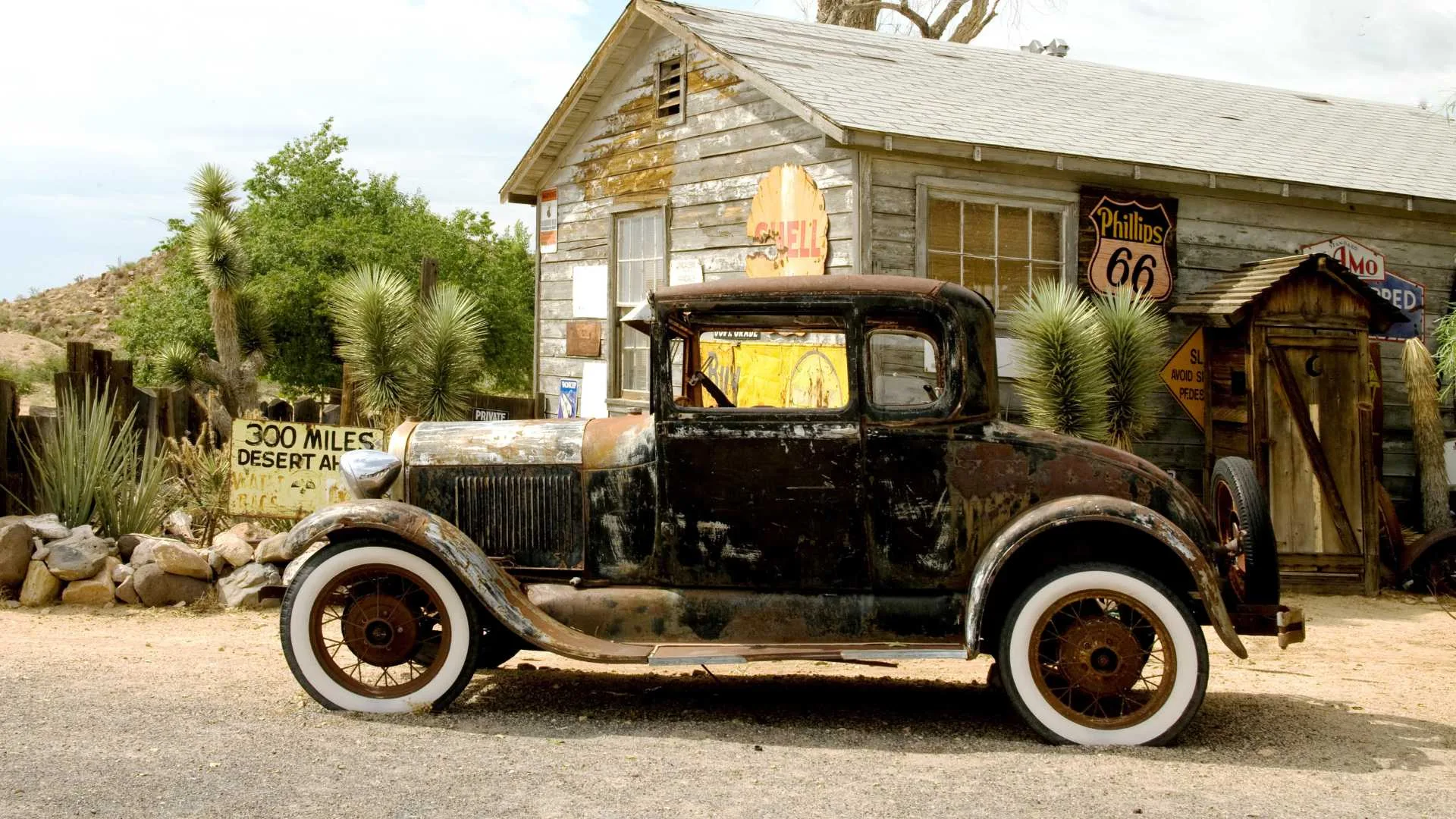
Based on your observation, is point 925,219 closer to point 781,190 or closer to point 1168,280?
point 781,190

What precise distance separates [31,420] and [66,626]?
90.3 inches

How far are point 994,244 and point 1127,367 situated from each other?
4.84ft

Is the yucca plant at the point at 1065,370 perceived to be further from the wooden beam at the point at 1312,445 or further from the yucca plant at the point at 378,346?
the yucca plant at the point at 378,346

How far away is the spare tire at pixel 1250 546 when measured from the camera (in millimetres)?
5148

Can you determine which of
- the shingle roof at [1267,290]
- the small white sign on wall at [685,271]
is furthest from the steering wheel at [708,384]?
the shingle roof at [1267,290]

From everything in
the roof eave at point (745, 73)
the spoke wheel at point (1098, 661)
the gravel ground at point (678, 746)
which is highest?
the roof eave at point (745, 73)

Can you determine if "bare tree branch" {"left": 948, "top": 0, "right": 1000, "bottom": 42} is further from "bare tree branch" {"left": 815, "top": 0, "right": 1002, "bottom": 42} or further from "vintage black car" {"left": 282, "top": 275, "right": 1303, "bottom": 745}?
"vintage black car" {"left": 282, "top": 275, "right": 1303, "bottom": 745}

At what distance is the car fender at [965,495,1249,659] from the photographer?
4801mm

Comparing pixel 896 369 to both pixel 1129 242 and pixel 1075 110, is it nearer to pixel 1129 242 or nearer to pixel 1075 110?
pixel 1129 242

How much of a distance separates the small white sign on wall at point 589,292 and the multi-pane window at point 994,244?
3.45 m

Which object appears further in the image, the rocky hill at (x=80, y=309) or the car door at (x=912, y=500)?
the rocky hill at (x=80, y=309)

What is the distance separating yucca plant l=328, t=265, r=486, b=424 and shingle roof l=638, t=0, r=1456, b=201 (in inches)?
131

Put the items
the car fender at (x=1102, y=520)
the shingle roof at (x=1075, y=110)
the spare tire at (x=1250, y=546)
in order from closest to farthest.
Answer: the car fender at (x=1102, y=520)
the spare tire at (x=1250, y=546)
the shingle roof at (x=1075, y=110)

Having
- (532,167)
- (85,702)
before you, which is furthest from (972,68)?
(85,702)
